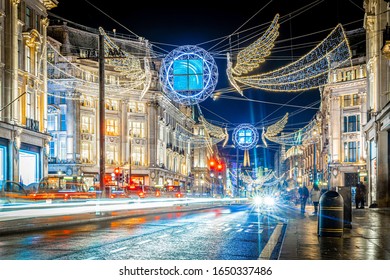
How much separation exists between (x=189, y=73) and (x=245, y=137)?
18.1 m

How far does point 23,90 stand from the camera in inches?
1661

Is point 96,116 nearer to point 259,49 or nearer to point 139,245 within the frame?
point 259,49

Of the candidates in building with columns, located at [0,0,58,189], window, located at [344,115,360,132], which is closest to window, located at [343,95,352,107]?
window, located at [344,115,360,132]

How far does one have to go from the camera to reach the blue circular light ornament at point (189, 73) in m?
20.4

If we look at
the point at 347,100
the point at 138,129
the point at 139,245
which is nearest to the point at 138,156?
the point at 138,129

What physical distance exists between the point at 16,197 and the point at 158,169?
47180mm

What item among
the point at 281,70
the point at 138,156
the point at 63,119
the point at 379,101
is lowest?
the point at 138,156

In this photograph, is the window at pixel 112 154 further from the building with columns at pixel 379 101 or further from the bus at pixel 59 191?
the building with columns at pixel 379 101

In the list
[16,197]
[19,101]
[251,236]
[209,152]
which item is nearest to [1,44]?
[19,101]

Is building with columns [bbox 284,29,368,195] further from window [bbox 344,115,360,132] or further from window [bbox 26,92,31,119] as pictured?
window [bbox 26,92,31,119]

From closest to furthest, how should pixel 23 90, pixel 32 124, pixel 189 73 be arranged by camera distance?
pixel 189 73 → pixel 23 90 → pixel 32 124

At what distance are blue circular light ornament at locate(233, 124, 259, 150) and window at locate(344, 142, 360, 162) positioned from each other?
25.7 metres
